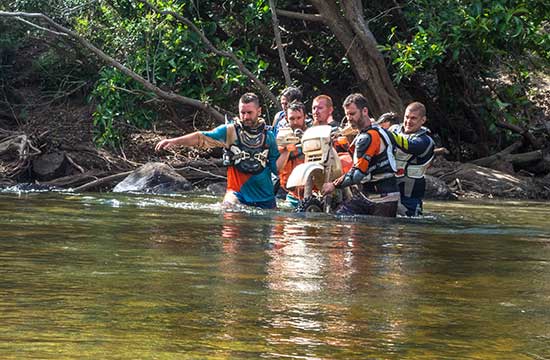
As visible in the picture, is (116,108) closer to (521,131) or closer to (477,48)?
(477,48)

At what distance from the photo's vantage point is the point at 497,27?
59.3 feet

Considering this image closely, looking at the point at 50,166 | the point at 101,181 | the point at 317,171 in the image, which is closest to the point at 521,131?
the point at 101,181

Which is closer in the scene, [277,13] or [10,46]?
[277,13]

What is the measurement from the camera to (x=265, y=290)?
246 inches

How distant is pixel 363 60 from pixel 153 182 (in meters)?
4.28

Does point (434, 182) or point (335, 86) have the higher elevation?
point (335, 86)

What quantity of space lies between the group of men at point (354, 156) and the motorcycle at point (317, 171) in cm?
19

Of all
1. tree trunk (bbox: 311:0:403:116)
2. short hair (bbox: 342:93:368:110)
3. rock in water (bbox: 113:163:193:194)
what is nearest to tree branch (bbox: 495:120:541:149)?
tree trunk (bbox: 311:0:403:116)

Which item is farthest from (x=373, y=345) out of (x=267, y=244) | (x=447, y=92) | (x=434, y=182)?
(x=447, y=92)

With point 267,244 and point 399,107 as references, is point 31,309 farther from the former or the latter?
point 399,107

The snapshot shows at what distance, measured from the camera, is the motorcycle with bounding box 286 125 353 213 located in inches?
498

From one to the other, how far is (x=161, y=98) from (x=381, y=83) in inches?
140

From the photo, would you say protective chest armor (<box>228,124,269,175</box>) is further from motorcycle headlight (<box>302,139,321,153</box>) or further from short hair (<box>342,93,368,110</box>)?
short hair (<box>342,93,368,110</box>)

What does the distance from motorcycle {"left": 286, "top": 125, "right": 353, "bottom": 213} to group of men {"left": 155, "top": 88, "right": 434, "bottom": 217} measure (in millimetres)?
189
